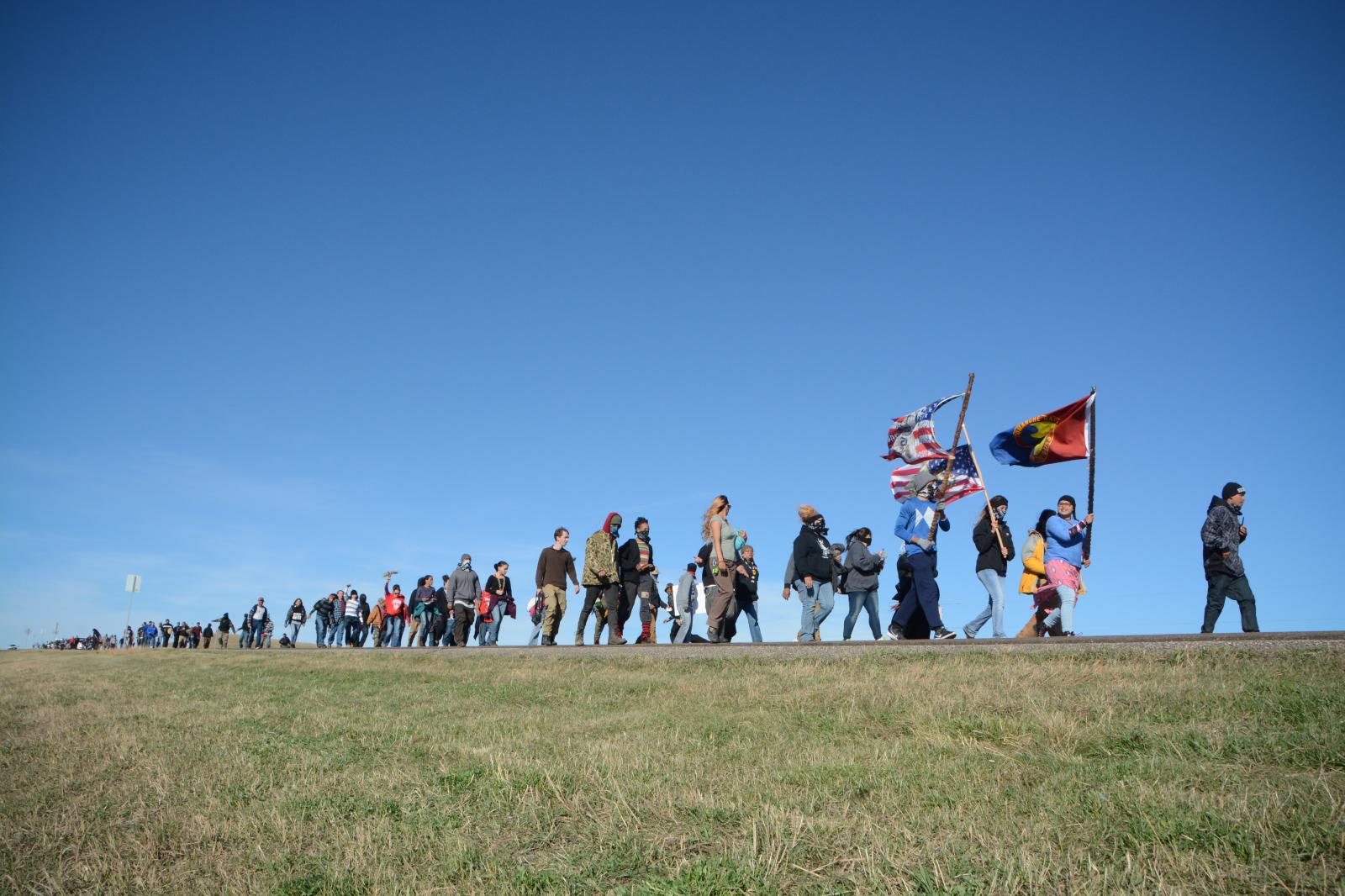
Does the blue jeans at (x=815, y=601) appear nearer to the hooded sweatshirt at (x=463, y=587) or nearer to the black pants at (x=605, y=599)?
the black pants at (x=605, y=599)

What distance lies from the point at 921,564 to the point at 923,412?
4401 mm

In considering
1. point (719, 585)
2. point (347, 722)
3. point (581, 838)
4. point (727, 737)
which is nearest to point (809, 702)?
point (727, 737)

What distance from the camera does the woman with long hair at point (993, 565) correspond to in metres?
12.4

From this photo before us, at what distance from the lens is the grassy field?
382 centimetres

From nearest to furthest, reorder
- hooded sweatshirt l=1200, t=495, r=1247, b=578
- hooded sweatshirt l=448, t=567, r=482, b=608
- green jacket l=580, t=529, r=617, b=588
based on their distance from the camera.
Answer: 1. hooded sweatshirt l=1200, t=495, r=1247, b=578
2. green jacket l=580, t=529, r=617, b=588
3. hooded sweatshirt l=448, t=567, r=482, b=608

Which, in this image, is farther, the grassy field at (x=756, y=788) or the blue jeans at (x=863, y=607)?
the blue jeans at (x=863, y=607)

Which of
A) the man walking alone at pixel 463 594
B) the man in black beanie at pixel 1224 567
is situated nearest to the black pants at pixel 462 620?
the man walking alone at pixel 463 594

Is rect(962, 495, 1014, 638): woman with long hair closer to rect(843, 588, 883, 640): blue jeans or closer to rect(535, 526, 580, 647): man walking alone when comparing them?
rect(843, 588, 883, 640): blue jeans

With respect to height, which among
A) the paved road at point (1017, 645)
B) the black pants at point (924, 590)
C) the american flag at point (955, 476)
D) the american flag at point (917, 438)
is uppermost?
the american flag at point (917, 438)

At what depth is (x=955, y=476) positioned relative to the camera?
14.9m

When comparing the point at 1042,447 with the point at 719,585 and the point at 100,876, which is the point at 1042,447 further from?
the point at 100,876

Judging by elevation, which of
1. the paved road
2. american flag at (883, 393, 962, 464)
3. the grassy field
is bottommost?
the grassy field

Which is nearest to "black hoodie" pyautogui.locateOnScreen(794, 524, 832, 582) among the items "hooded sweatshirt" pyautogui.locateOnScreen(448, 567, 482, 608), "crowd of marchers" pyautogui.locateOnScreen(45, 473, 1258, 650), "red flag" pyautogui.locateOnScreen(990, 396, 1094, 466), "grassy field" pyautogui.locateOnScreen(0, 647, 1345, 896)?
"crowd of marchers" pyautogui.locateOnScreen(45, 473, 1258, 650)

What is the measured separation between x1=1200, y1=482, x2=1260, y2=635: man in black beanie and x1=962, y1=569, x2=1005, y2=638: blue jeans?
7.78 ft
